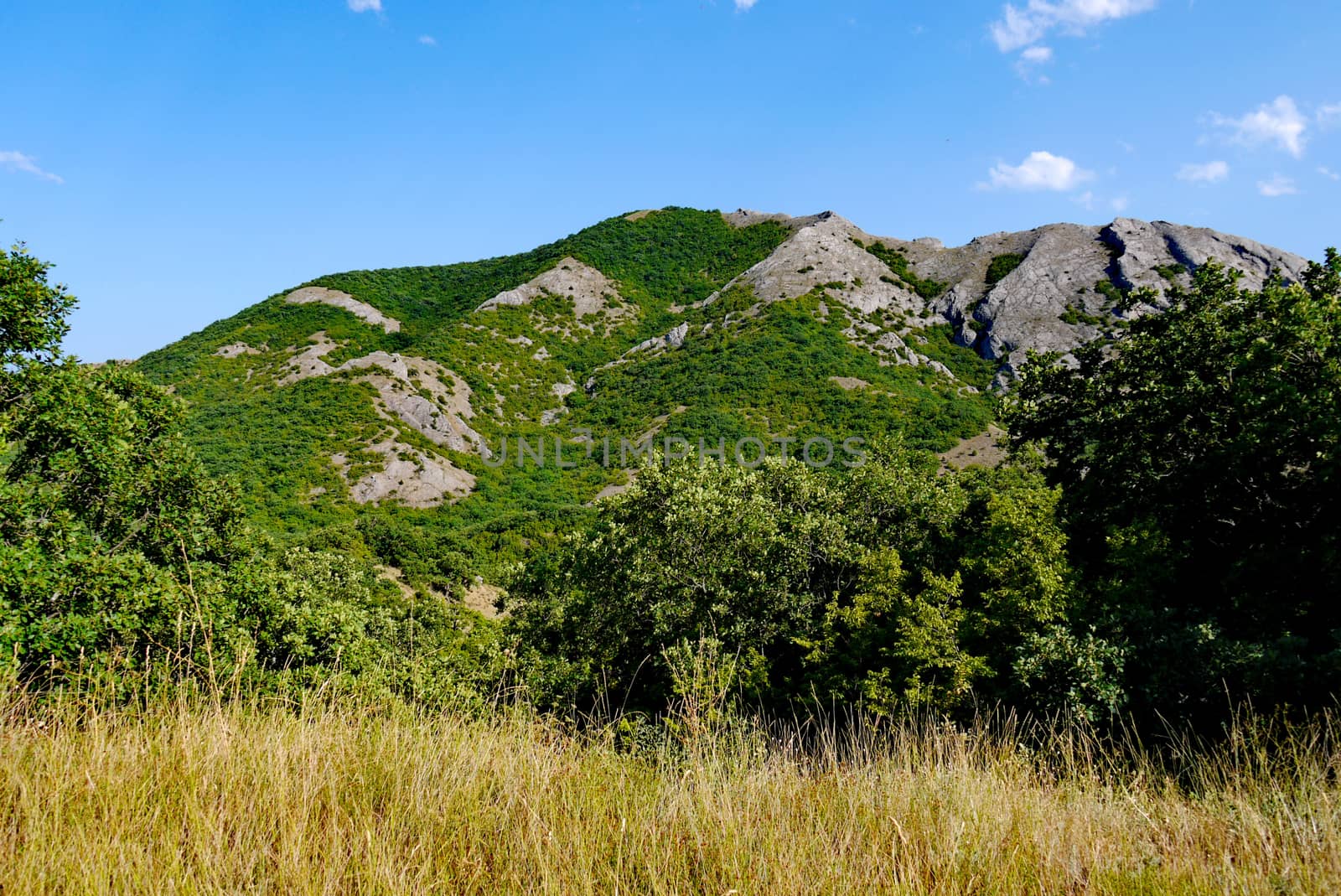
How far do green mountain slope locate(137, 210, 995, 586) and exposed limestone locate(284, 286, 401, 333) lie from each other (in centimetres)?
38

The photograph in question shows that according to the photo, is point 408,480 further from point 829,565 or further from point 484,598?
point 829,565

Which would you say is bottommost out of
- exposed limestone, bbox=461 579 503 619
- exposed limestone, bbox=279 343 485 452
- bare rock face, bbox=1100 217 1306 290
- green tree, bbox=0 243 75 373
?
exposed limestone, bbox=461 579 503 619

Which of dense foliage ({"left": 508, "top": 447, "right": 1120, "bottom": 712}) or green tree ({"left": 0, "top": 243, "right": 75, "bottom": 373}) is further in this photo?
dense foliage ({"left": 508, "top": 447, "right": 1120, "bottom": 712})

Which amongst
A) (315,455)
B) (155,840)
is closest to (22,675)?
(155,840)

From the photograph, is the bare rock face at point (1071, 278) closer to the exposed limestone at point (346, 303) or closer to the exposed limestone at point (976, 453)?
the exposed limestone at point (976, 453)

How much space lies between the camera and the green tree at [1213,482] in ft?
31.4

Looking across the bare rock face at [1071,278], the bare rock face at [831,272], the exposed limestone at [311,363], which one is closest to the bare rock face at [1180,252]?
the bare rock face at [1071,278]

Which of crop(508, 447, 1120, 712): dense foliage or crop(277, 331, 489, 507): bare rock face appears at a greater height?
crop(277, 331, 489, 507): bare rock face

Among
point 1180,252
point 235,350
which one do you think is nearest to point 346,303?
point 235,350

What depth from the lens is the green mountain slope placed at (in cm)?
5384

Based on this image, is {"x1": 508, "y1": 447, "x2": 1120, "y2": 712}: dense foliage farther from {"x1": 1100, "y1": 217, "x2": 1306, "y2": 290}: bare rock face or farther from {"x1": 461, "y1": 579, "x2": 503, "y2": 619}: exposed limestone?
{"x1": 1100, "y1": 217, "x2": 1306, "y2": 290}: bare rock face

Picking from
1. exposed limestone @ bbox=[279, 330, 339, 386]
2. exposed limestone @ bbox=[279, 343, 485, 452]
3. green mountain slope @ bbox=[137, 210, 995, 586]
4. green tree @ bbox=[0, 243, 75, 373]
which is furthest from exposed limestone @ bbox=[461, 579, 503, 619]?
exposed limestone @ bbox=[279, 330, 339, 386]

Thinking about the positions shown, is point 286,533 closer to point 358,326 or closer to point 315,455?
point 315,455

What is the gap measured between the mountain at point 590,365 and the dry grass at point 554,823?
139 feet
